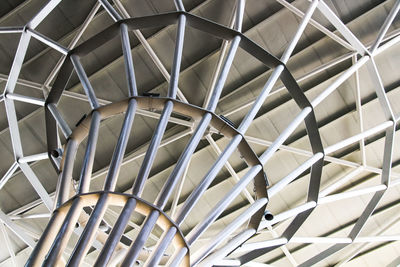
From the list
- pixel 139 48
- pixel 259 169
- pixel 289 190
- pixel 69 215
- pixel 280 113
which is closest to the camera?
pixel 69 215

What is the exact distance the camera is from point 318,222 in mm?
27688

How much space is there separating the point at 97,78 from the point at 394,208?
53.6ft

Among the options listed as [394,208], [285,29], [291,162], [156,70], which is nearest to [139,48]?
[156,70]

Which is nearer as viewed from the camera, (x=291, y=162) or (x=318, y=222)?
(x=291, y=162)

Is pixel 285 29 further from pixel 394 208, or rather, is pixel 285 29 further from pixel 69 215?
pixel 69 215

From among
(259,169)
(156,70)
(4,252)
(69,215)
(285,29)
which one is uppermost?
(285,29)

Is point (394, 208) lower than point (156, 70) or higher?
lower

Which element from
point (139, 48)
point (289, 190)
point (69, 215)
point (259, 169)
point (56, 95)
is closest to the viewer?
point (69, 215)

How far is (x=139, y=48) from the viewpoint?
23.3 m

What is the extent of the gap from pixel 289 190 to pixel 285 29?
8.28m

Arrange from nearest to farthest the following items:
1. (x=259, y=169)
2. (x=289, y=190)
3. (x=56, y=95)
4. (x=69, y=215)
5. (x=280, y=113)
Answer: (x=69, y=215)
(x=259, y=169)
(x=56, y=95)
(x=280, y=113)
(x=289, y=190)

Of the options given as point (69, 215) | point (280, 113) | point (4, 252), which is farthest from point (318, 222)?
point (69, 215)

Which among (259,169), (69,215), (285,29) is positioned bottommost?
(69,215)

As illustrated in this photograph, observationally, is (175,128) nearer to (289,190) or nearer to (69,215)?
(289,190)
